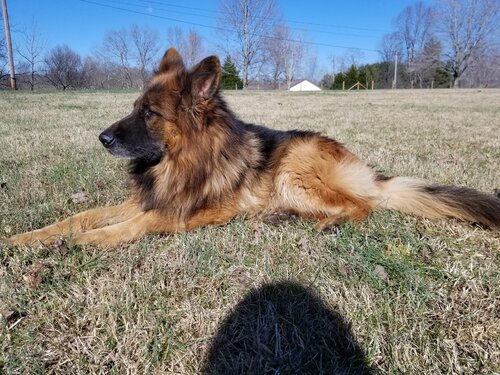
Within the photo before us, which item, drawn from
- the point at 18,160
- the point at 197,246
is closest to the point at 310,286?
the point at 197,246

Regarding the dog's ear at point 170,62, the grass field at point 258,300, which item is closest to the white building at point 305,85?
the dog's ear at point 170,62

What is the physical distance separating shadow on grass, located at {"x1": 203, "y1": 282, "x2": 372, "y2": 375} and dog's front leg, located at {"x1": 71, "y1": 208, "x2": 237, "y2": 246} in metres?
1.15

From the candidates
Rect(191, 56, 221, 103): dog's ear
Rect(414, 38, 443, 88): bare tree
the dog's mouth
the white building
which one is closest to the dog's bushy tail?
Rect(191, 56, 221, 103): dog's ear

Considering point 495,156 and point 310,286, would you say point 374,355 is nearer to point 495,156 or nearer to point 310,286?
point 310,286

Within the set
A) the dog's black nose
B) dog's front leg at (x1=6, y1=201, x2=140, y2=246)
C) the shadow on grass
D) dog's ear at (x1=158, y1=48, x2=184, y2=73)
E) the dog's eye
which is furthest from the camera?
dog's ear at (x1=158, y1=48, x2=184, y2=73)

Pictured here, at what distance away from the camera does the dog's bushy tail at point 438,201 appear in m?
2.88

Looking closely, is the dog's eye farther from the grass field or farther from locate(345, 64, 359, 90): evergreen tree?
locate(345, 64, 359, 90): evergreen tree

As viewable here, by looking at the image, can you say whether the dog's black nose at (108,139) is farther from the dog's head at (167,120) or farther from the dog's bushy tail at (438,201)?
the dog's bushy tail at (438,201)

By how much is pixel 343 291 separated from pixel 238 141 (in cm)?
181

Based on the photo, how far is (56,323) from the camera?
1.84 m

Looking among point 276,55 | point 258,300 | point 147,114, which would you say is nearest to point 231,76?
point 276,55

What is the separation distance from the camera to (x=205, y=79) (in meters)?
3.01

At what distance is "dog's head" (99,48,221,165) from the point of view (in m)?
3.01

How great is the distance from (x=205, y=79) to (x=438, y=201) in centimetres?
238
